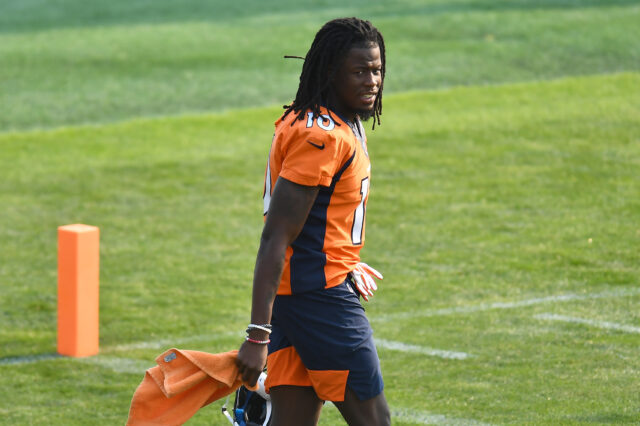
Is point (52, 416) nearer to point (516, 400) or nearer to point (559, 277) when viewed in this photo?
point (516, 400)

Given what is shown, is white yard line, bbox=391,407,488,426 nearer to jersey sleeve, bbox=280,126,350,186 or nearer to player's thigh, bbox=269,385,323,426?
player's thigh, bbox=269,385,323,426

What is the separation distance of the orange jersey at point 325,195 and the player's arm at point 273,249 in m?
0.07

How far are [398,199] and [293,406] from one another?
30.2 feet

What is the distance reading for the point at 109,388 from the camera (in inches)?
307

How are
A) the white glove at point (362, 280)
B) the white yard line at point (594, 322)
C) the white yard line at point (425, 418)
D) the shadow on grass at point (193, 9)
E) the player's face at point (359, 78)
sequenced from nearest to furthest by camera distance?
the player's face at point (359, 78), the white glove at point (362, 280), the white yard line at point (425, 418), the white yard line at point (594, 322), the shadow on grass at point (193, 9)

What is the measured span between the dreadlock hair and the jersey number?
36 centimetres

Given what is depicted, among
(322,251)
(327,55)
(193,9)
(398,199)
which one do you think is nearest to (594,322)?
(322,251)

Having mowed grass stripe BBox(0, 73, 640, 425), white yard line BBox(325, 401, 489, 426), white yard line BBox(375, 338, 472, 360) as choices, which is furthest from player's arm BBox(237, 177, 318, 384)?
white yard line BBox(375, 338, 472, 360)

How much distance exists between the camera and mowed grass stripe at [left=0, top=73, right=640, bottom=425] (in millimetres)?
7715

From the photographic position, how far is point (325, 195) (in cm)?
461

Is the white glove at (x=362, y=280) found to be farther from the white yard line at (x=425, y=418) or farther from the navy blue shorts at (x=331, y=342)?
the white yard line at (x=425, y=418)

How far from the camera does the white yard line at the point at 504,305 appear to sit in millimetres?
9508

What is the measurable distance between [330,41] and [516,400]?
329 centimetres

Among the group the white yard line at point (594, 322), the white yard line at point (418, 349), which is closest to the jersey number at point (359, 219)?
the white yard line at point (418, 349)
